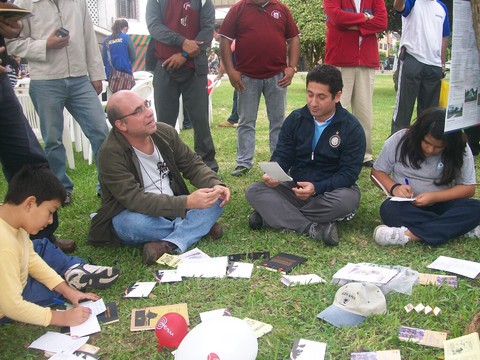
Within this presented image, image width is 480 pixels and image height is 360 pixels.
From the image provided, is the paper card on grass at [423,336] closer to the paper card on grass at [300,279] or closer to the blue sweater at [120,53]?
the paper card on grass at [300,279]

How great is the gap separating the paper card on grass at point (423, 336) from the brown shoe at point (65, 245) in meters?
2.16

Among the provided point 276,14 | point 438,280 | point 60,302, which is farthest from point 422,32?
point 60,302

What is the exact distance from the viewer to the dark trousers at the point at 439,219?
311 cm

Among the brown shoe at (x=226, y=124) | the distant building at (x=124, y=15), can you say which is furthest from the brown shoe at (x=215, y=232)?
the distant building at (x=124, y=15)

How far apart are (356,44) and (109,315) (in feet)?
12.1

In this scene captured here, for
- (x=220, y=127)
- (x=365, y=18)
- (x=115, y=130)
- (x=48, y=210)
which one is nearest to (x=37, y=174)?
(x=48, y=210)

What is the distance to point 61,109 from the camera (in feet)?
13.0

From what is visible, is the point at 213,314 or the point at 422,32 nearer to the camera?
the point at 213,314

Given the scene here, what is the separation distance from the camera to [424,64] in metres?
4.89

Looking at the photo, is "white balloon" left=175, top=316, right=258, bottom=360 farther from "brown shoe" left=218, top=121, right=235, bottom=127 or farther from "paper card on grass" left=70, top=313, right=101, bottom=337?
"brown shoe" left=218, top=121, right=235, bottom=127

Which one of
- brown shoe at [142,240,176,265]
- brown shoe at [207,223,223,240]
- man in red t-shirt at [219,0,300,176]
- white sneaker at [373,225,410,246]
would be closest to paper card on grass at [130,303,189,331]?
brown shoe at [142,240,176,265]

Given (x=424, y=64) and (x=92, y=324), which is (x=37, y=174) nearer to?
(x=92, y=324)

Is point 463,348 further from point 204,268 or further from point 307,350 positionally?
point 204,268

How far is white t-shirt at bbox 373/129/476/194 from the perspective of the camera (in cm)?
326
